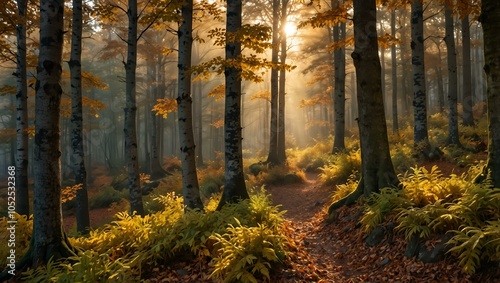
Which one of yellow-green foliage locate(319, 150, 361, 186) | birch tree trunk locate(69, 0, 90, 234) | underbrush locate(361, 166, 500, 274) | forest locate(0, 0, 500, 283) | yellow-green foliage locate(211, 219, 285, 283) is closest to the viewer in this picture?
underbrush locate(361, 166, 500, 274)

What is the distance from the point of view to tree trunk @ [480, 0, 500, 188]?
17.5ft

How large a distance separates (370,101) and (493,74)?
239 cm

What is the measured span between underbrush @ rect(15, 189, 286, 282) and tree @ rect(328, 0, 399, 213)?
8.89 feet

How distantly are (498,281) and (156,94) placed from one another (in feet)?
76.7

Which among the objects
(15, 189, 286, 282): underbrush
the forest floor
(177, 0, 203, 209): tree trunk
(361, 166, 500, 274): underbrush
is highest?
(177, 0, 203, 209): tree trunk

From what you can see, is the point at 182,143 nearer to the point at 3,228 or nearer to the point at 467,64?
the point at 3,228

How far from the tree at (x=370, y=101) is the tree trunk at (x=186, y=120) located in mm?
4394

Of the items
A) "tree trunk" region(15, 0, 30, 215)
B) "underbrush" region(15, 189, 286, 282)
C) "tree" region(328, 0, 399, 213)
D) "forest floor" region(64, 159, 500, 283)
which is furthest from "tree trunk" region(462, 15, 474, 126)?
"tree trunk" region(15, 0, 30, 215)

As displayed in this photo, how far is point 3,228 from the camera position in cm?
661

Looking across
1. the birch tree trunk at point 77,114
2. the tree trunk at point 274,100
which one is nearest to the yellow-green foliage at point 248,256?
the birch tree trunk at point 77,114

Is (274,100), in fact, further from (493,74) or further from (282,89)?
(493,74)

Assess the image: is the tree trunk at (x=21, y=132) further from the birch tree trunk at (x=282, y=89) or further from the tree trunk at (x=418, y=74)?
the tree trunk at (x=418, y=74)

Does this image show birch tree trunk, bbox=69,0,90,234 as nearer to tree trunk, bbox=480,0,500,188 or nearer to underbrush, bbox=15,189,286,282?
underbrush, bbox=15,189,286,282

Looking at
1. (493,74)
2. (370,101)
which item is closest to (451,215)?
(493,74)
